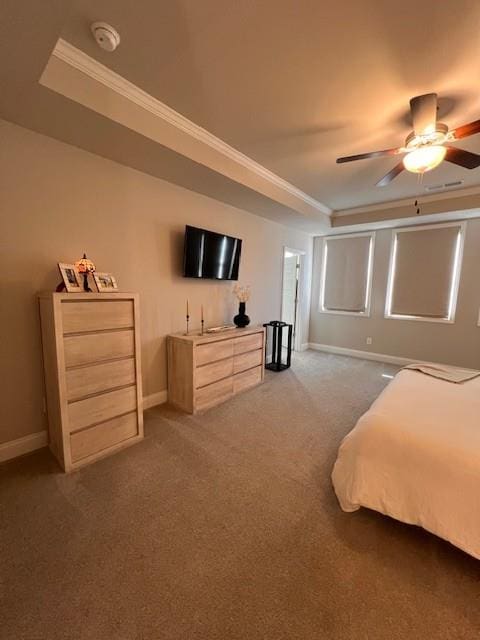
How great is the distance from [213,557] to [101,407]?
4.16ft

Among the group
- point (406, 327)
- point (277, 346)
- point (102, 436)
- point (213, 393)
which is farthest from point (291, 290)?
point (102, 436)

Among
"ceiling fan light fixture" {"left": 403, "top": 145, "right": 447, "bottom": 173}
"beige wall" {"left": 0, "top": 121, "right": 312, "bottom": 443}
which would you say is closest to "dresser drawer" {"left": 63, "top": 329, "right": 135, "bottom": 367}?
"beige wall" {"left": 0, "top": 121, "right": 312, "bottom": 443}

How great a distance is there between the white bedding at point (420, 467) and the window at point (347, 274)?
344 cm

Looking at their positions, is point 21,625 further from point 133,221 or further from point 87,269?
point 133,221

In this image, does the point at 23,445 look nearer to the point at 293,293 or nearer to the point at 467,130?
the point at 467,130

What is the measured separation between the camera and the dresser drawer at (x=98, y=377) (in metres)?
1.84

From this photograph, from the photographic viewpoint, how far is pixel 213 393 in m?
2.92

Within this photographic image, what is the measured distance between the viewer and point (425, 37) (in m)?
1.45

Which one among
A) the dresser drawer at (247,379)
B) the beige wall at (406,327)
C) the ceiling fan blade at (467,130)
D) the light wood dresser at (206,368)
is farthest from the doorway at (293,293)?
the ceiling fan blade at (467,130)

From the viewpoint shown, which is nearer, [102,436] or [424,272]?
[102,436]

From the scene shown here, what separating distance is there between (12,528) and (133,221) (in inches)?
94.0

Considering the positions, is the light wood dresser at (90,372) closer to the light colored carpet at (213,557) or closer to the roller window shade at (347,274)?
the light colored carpet at (213,557)

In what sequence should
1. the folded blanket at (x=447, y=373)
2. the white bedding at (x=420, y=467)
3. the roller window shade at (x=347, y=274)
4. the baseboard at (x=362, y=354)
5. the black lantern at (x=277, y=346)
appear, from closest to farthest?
the white bedding at (x=420, y=467), the folded blanket at (x=447, y=373), the black lantern at (x=277, y=346), the baseboard at (x=362, y=354), the roller window shade at (x=347, y=274)

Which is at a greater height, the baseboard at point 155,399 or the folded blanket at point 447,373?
the folded blanket at point 447,373
